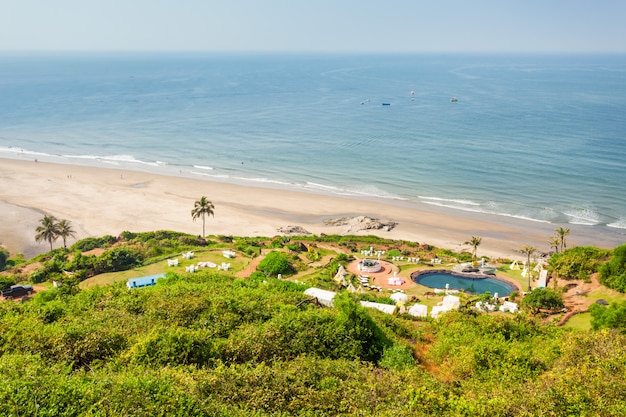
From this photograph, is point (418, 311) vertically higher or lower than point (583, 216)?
lower

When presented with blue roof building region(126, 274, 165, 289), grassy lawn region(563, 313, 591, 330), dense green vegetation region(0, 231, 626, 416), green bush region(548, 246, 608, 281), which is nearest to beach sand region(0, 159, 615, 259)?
green bush region(548, 246, 608, 281)

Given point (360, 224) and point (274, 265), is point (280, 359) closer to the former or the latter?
point (274, 265)

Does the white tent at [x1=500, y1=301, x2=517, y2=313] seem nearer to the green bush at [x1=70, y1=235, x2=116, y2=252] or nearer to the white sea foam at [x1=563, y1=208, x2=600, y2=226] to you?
the white sea foam at [x1=563, y1=208, x2=600, y2=226]

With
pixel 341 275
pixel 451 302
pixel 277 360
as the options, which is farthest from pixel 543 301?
pixel 277 360

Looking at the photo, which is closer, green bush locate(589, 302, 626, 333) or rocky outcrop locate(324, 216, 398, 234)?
green bush locate(589, 302, 626, 333)

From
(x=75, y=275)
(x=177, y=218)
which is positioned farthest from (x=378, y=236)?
(x=75, y=275)

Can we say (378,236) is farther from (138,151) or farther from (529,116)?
(529,116)
